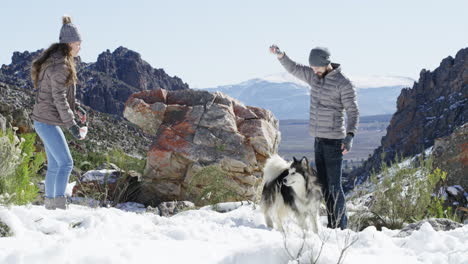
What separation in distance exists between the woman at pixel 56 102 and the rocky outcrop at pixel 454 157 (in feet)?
18.1

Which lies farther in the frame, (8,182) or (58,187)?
(58,187)

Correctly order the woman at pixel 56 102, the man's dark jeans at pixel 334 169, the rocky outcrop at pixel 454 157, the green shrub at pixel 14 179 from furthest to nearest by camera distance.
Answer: the rocky outcrop at pixel 454 157 → the man's dark jeans at pixel 334 169 → the woman at pixel 56 102 → the green shrub at pixel 14 179

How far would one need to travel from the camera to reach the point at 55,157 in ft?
17.1

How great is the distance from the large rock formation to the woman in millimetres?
4672

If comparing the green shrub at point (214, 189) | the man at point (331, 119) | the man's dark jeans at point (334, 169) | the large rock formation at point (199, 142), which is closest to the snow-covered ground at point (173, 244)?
the man's dark jeans at point (334, 169)

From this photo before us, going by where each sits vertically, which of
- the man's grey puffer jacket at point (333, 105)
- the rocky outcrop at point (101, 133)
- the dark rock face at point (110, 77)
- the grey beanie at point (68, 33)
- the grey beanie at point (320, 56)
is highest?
the dark rock face at point (110, 77)

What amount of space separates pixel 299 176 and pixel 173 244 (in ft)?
7.44

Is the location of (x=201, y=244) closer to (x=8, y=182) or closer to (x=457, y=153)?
(x=8, y=182)

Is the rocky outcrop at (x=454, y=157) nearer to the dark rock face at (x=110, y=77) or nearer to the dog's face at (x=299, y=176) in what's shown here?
the dog's face at (x=299, y=176)

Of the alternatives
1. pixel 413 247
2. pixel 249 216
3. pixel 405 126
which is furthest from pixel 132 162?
pixel 405 126

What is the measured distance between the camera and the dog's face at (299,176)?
17.3ft

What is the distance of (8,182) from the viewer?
4629 millimetres

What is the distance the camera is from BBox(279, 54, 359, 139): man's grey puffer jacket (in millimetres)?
5098

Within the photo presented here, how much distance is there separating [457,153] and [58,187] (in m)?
5.90
